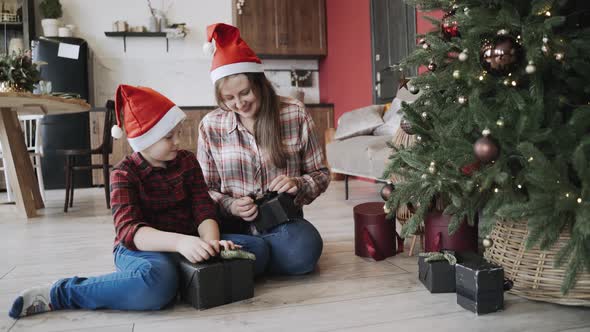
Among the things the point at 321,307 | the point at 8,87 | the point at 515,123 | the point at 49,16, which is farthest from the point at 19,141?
the point at 515,123

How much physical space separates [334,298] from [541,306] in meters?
0.51

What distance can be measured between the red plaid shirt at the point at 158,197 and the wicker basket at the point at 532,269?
83cm

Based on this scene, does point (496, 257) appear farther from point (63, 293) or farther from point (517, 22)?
point (63, 293)

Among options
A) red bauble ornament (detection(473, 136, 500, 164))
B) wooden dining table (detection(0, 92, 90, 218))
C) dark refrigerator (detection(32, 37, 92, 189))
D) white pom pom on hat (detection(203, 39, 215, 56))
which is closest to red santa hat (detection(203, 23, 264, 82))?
white pom pom on hat (detection(203, 39, 215, 56))

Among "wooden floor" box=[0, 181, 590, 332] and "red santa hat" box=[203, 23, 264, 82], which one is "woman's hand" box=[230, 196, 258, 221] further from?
"red santa hat" box=[203, 23, 264, 82]

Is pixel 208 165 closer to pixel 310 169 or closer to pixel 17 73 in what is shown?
pixel 310 169

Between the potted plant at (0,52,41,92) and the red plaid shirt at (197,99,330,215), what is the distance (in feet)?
6.17

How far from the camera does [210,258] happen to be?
3.99ft

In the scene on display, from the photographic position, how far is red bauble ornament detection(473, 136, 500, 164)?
1.01m

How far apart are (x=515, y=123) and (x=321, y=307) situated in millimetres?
642

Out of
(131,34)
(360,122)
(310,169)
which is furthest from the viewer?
(131,34)

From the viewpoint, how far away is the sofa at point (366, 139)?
2611 millimetres

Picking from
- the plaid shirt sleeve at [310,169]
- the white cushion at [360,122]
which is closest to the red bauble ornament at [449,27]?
the plaid shirt sleeve at [310,169]

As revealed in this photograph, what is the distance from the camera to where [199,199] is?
143 cm
